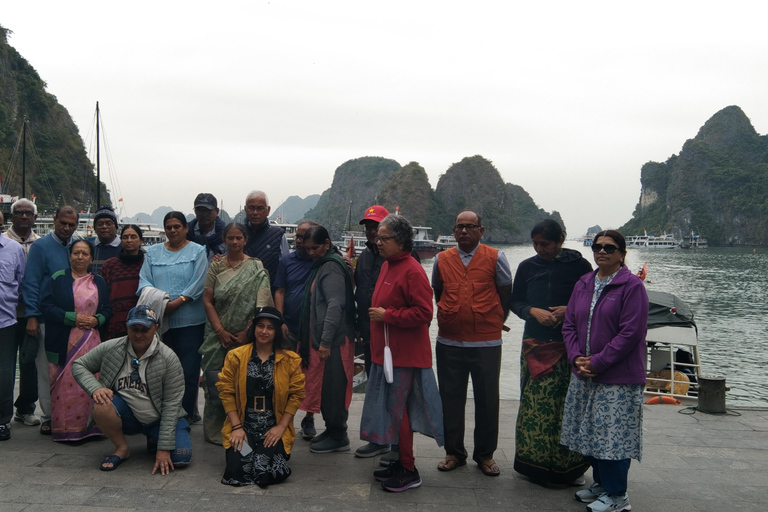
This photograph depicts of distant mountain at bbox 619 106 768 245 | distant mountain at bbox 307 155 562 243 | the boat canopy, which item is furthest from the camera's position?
distant mountain at bbox 307 155 562 243

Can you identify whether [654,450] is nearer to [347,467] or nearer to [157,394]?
[347,467]

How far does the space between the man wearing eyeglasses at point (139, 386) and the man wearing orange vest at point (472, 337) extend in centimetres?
164

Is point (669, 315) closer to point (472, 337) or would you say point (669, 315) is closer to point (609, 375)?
point (472, 337)

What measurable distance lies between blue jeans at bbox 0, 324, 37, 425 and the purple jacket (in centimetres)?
375

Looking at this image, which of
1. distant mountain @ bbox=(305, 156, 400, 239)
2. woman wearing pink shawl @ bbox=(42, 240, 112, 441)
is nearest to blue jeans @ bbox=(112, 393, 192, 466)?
woman wearing pink shawl @ bbox=(42, 240, 112, 441)

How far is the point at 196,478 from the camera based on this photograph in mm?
3428

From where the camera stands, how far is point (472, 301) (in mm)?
3621

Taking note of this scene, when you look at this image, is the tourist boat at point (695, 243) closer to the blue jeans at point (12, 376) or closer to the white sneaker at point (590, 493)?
the white sneaker at point (590, 493)

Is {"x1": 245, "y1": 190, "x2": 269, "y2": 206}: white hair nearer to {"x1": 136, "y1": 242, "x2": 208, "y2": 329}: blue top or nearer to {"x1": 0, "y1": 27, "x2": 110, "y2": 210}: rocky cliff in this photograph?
{"x1": 136, "y1": 242, "x2": 208, "y2": 329}: blue top

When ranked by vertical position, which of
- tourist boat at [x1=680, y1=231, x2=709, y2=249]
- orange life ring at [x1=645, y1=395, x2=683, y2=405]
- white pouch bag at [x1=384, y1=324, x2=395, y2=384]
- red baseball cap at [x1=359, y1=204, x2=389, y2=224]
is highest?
tourist boat at [x1=680, y1=231, x2=709, y2=249]

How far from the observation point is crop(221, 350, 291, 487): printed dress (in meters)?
3.34

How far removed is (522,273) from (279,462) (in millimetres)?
1835

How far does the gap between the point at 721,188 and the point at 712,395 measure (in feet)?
370

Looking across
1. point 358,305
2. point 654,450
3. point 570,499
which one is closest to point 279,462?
point 358,305
